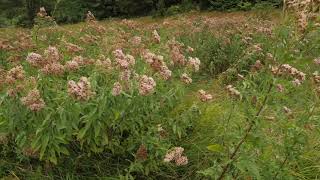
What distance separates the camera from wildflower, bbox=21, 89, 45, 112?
3453 mm

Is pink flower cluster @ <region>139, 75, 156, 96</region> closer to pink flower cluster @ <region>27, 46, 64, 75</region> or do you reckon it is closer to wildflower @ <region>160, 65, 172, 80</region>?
wildflower @ <region>160, 65, 172, 80</region>

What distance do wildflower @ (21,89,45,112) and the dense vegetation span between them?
18870mm

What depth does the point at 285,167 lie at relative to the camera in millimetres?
3588

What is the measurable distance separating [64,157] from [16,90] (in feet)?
2.66

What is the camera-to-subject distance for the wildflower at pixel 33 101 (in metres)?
3.45

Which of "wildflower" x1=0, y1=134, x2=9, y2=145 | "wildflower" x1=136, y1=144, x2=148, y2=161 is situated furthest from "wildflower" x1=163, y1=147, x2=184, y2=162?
"wildflower" x1=0, y1=134, x2=9, y2=145

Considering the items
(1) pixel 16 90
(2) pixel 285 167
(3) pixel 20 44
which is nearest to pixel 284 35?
(2) pixel 285 167

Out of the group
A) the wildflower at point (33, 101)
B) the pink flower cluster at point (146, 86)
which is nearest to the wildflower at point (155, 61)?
the pink flower cluster at point (146, 86)

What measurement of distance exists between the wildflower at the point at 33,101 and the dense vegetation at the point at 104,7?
61.9ft

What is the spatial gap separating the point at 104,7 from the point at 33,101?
21.8m

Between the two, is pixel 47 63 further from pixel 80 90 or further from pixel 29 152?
pixel 29 152

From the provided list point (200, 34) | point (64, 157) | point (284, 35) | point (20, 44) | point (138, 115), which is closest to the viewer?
point (284, 35)

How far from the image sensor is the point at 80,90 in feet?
11.1

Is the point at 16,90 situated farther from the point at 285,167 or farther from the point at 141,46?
the point at 285,167
